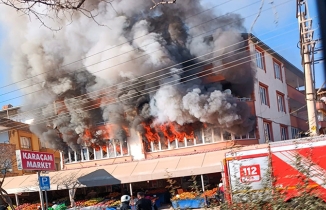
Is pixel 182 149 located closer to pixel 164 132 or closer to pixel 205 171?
pixel 164 132

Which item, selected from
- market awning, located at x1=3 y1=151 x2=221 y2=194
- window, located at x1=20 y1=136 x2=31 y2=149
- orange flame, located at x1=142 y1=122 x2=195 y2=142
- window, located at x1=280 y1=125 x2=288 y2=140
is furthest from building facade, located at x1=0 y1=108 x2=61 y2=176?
window, located at x1=280 y1=125 x2=288 y2=140

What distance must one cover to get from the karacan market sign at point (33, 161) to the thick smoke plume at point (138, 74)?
27.6 ft

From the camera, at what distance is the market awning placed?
22.3 meters

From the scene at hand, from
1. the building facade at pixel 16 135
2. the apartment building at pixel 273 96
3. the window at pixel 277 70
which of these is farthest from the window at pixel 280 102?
the building facade at pixel 16 135

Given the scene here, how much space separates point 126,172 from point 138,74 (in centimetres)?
731

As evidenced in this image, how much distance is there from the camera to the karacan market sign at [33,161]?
19.3m

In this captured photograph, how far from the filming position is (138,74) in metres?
29.1

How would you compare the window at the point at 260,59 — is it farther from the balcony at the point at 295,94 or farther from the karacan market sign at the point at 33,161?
the karacan market sign at the point at 33,161

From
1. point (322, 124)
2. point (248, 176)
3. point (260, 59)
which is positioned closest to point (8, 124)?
point (260, 59)

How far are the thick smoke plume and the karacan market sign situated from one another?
27.6 feet

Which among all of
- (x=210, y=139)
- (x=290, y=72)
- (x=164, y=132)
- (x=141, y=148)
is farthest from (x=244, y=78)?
(x=290, y=72)

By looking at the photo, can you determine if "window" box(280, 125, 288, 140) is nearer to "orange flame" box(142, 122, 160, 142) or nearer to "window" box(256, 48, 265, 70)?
"window" box(256, 48, 265, 70)

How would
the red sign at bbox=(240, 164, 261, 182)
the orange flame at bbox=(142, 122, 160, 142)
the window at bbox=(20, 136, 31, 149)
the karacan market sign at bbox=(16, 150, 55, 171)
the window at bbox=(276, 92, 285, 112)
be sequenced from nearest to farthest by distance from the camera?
1. the red sign at bbox=(240, 164, 261, 182)
2. the karacan market sign at bbox=(16, 150, 55, 171)
3. the orange flame at bbox=(142, 122, 160, 142)
4. the window at bbox=(276, 92, 285, 112)
5. the window at bbox=(20, 136, 31, 149)

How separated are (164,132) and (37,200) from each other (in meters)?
10.5
